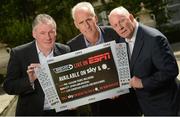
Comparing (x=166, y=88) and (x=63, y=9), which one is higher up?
(x=166, y=88)

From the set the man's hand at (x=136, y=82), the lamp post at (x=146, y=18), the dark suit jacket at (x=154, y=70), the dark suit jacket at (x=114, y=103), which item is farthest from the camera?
the lamp post at (x=146, y=18)

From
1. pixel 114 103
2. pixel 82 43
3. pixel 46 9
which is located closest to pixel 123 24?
pixel 82 43

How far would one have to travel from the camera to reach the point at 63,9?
20438 millimetres

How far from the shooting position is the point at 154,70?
357cm

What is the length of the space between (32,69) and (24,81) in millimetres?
136

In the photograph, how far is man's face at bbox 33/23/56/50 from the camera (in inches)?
147

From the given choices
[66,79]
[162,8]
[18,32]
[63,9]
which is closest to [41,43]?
[66,79]

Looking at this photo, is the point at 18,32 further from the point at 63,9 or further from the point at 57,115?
the point at 57,115

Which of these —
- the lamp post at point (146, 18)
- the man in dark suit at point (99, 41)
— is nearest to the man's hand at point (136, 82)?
the man in dark suit at point (99, 41)

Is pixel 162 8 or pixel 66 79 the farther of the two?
pixel 162 8

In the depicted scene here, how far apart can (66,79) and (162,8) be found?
63.9ft

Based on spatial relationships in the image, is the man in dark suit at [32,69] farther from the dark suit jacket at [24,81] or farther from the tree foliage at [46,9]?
the tree foliage at [46,9]

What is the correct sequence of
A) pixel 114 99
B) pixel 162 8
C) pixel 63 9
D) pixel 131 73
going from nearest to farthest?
pixel 131 73 → pixel 114 99 → pixel 63 9 → pixel 162 8

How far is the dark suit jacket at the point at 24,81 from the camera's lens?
3.86 metres
